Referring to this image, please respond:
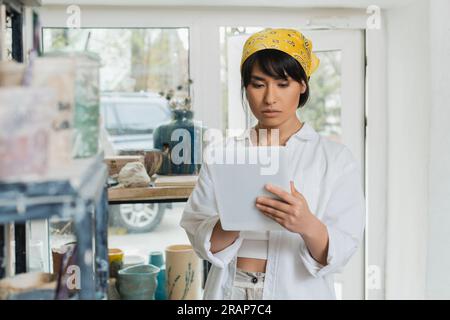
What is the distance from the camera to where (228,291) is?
96cm

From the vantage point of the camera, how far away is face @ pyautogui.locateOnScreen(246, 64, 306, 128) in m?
0.95

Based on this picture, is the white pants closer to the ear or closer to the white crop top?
the white crop top

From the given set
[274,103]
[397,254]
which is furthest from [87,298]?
[397,254]

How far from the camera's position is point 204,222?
37.9 inches

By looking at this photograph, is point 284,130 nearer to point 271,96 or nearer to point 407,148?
point 271,96

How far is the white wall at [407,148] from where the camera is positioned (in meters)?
1.55

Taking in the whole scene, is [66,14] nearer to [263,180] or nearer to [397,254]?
[263,180]

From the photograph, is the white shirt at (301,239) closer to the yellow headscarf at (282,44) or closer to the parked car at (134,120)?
the yellow headscarf at (282,44)

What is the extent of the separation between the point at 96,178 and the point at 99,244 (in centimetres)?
10

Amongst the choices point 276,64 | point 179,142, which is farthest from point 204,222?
point 179,142

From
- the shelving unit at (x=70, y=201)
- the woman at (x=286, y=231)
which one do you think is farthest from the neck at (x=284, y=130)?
the shelving unit at (x=70, y=201)

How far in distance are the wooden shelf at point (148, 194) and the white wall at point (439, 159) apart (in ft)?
2.17

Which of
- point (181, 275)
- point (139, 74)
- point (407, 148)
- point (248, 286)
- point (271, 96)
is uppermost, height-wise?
point (139, 74)

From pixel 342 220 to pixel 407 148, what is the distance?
0.83 m
